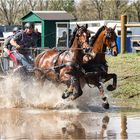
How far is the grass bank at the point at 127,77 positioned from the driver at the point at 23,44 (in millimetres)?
2740

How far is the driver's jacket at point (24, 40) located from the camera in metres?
16.1

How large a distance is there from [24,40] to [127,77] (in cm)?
388

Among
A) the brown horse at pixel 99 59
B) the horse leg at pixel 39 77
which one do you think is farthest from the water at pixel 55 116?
the brown horse at pixel 99 59

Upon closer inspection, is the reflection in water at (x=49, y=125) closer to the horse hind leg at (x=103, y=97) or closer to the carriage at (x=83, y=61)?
the horse hind leg at (x=103, y=97)

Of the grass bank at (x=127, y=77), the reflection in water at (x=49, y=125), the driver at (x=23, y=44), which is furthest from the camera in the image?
the grass bank at (x=127, y=77)

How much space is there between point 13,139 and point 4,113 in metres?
3.96

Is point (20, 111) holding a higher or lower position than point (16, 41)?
lower

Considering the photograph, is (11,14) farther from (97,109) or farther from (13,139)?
(13,139)

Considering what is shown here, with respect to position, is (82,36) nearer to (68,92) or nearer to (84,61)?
(84,61)

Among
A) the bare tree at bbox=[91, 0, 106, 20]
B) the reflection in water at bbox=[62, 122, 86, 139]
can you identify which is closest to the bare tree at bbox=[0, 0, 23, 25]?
the bare tree at bbox=[91, 0, 106, 20]

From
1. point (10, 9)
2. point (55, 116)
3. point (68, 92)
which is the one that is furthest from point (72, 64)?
point (10, 9)

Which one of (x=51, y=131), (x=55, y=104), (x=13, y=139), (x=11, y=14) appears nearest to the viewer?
(x=13, y=139)

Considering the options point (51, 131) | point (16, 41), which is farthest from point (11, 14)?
point (51, 131)

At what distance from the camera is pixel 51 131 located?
36.2 ft
